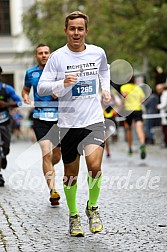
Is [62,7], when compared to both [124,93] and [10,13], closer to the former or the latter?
[10,13]

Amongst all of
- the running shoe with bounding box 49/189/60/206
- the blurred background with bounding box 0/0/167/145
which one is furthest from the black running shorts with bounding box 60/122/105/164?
the blurred background with bounding box 0/0/167/145

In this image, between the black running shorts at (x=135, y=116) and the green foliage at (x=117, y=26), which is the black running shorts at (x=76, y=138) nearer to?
the black running shorts at (x=135, y=116)

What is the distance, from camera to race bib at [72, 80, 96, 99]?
21.1 ft

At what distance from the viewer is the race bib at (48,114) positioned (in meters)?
8.70

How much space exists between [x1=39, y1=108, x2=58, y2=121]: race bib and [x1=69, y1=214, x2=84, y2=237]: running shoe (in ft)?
7.98

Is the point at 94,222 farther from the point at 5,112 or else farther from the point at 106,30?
the point at 106,30

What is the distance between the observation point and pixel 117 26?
25266 mm

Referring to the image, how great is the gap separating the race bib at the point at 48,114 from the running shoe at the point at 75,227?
2434 mm

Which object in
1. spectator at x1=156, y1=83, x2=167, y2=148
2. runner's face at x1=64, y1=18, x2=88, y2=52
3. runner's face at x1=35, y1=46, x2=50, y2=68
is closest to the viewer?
runner's face at x1=64, y1=18, x2=88, y2=52

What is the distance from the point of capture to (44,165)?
862 cm

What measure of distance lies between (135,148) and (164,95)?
5.89 feet

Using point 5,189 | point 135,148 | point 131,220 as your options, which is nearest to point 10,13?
point 135,148

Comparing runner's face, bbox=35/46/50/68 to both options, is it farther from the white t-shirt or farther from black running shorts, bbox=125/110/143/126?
black running shorts, bbox=125/110/143/126

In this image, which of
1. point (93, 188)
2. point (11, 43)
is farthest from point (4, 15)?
point (93, 188)
